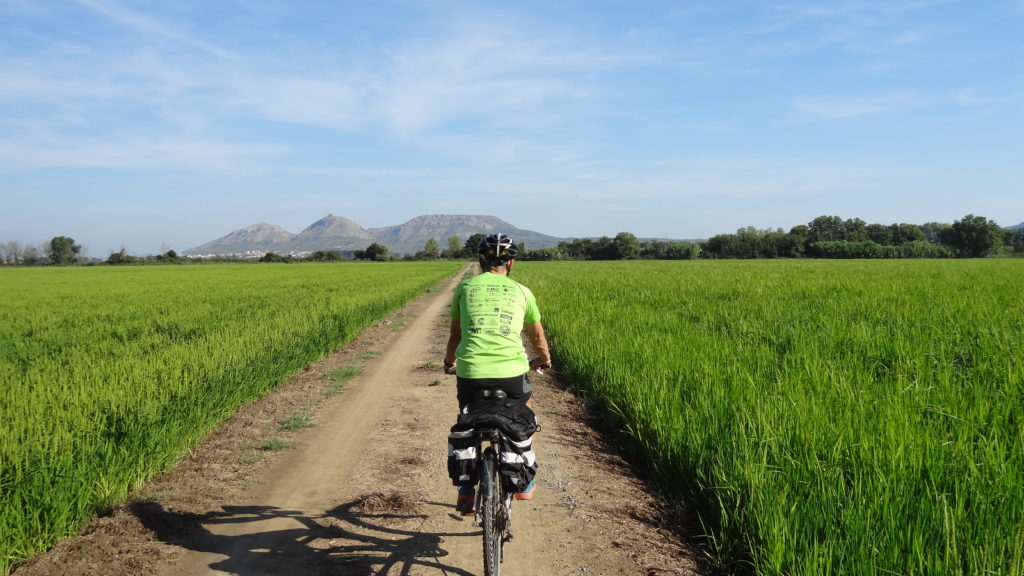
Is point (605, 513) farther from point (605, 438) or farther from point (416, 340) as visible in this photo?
point (416, 340)

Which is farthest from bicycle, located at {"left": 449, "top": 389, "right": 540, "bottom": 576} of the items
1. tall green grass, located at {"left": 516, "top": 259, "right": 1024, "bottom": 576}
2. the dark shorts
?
tall green grass, located at {"left": 516, "top": 259, "right": 1024, "bottom": 576}

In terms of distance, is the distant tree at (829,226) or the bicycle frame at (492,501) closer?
the bicycle frame at (492,501)

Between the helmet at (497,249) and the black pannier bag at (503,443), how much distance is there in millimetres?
989

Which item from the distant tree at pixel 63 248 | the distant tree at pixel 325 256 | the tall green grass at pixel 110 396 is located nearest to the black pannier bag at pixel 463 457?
the tall green grass at pixel 110 396

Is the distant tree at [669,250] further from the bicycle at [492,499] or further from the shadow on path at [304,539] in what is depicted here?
the bicycle at [492,499]

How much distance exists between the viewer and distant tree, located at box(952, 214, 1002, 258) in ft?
322

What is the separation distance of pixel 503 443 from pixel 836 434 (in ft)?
8.65

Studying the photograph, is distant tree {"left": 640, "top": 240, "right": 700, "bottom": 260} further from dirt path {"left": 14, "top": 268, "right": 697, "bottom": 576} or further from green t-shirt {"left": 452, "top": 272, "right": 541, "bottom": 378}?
green t-shirt {"left": 452, "top": 272, "right": 541, "bottom": 378}

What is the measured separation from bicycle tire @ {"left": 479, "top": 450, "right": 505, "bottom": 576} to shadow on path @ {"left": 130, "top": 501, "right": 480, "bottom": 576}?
1.45 feet

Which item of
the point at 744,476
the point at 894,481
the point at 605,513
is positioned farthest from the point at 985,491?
the point at 605,513

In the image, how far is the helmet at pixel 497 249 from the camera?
12.1 ft

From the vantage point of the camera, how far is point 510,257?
149 inches

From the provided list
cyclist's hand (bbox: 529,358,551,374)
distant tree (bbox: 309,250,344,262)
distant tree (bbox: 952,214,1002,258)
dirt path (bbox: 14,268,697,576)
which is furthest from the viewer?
distant tree (bbox: 309,250,344,262)

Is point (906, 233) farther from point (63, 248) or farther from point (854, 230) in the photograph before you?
point (63, 248)
